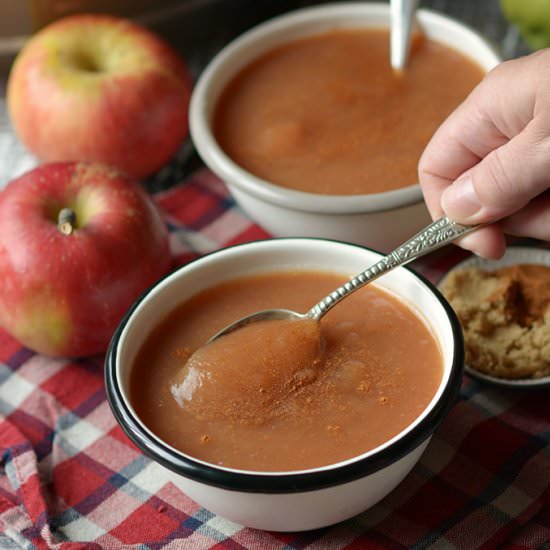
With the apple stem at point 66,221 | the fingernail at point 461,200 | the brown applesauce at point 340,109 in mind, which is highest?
the fingernail at point 461,200

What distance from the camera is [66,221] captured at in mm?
1598

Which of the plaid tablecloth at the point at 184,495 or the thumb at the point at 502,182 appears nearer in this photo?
the thumb at the point at 502,182

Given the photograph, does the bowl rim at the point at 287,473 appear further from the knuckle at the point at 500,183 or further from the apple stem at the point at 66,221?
the apple stem at the point at 66,221

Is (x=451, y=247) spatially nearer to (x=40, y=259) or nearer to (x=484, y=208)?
(x=484, y=208)

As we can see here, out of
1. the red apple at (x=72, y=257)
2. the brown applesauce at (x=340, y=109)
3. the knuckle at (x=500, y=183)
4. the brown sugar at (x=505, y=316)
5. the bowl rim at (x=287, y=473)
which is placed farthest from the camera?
the brown applesauce at (x=340, y=109)

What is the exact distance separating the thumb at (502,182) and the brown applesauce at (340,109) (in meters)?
0.38

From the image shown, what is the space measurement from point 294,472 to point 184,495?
327mm

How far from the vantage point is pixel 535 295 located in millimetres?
1540

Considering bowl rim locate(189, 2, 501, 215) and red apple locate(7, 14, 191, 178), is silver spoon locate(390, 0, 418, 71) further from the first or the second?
red apple locate(7, 14, 191, 178)

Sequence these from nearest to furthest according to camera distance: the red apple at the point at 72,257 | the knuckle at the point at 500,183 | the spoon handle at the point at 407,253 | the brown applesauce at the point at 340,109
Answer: the knuckle at the point at 500,183 < the spoon handle at the point at 407,253 < the red apple at the point at 72,257 < the brown applesauce at the point at 340,109

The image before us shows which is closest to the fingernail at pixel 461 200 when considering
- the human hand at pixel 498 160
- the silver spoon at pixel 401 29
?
the human hand at pixel 498 160

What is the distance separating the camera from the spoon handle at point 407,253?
1.35 meters

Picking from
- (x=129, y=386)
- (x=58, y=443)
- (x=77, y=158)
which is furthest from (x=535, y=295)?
(x=77, y=158)

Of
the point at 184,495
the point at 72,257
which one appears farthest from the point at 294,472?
the point at 72,257
